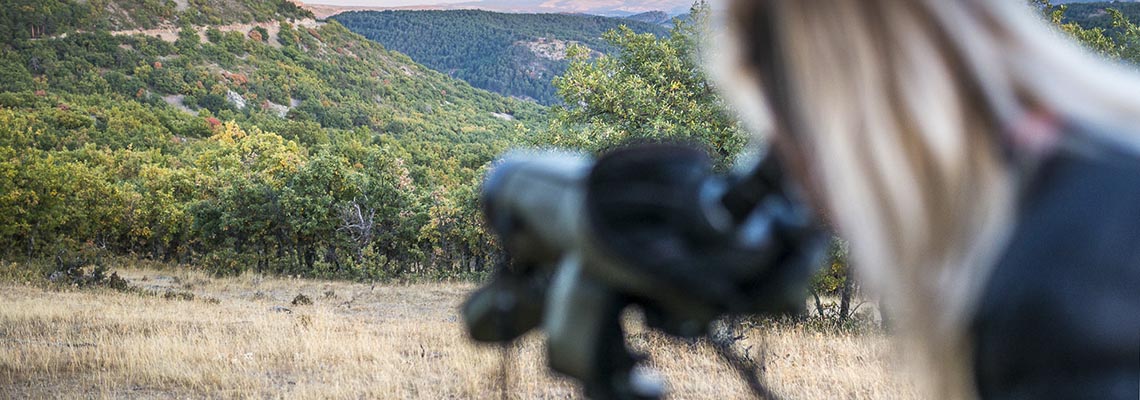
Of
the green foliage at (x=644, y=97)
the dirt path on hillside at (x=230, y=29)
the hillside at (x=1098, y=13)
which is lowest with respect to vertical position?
the dirt path on hillside at (x=230, y=29)

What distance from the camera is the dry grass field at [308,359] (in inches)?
253

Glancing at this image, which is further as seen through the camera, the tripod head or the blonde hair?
the tripod head

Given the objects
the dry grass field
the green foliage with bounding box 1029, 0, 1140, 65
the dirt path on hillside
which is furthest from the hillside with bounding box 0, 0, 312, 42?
the green foliage with bounding box 1029, 0, 1140, 65

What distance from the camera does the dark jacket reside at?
460mm

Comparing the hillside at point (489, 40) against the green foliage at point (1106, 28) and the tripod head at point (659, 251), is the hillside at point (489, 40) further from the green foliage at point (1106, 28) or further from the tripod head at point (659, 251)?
the tripod head at point (659, 251)

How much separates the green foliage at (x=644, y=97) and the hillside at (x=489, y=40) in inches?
3216

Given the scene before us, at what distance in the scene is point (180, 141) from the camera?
4572cm

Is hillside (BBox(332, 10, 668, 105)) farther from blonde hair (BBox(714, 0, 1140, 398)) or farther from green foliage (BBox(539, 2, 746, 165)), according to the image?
blonde hair (BBox(714, 0, 1140, 398))

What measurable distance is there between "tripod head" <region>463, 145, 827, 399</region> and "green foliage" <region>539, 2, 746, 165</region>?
349 inches

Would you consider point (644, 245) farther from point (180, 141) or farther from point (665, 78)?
point (180, 141)

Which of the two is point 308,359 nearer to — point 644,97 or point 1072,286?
point 644,97

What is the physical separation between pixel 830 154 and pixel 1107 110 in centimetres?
16

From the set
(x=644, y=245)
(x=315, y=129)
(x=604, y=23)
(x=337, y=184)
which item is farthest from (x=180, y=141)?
(x=604, y=23)

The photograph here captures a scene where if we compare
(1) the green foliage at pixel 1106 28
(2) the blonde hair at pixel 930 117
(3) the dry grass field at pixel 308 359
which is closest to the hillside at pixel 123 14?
(3) the dry grass field at pixel 308 359
